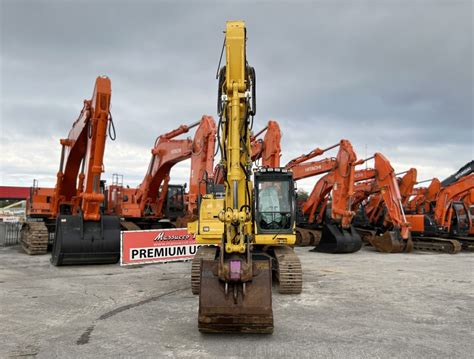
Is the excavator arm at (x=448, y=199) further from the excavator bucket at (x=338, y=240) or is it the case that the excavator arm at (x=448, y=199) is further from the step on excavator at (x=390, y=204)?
the excavator bucket at (x=338, y=240)

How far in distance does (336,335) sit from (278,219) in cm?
363

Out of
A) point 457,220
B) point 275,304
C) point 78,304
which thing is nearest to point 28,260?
point 78,304

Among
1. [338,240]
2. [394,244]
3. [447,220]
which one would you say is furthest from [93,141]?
[447,220]

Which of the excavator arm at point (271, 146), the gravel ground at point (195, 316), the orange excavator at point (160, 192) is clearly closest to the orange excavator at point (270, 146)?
the excavator arm at point (271, 146)

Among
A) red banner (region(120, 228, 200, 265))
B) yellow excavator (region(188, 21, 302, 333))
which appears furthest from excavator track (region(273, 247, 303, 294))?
red banner (region(120, 228, 200, 265))

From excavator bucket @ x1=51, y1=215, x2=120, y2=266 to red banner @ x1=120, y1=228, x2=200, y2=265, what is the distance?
1.04ft

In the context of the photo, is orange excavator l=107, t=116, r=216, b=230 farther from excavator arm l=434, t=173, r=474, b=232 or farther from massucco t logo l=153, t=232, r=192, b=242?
excavator arm l=434, t=173, r=474, b=232

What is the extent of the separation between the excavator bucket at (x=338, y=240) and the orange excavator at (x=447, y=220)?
4.16m

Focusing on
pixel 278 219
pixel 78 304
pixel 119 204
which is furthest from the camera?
pixel 119 204

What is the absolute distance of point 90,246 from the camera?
1188 centimetres

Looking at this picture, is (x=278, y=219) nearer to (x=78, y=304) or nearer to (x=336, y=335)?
(x=336, y=335)

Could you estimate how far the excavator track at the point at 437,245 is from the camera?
18.8 metres

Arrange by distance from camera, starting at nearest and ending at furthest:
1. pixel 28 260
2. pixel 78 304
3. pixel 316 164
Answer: pixel 78 304, pixel 28 260, pixel 316 164

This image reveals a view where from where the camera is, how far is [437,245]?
63.4 ft
